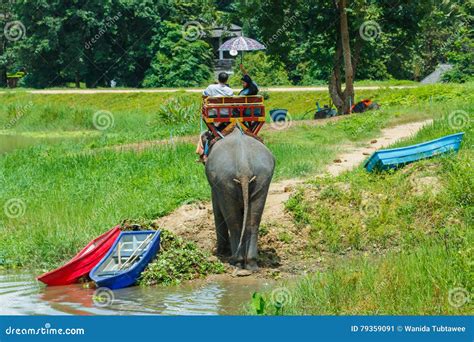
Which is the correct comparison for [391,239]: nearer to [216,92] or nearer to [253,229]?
[253,229]

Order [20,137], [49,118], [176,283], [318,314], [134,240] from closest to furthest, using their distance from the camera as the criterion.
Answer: [318,314], [176,283], [134,240], [20,137], [49,118]

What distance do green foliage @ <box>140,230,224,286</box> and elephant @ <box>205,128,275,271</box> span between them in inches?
17.3

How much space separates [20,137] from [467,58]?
1873 centimetres

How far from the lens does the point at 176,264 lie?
13.8 metres

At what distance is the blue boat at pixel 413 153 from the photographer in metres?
17.0

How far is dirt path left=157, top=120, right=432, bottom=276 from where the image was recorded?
1456 centimetres

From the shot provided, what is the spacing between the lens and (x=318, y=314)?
10.3m

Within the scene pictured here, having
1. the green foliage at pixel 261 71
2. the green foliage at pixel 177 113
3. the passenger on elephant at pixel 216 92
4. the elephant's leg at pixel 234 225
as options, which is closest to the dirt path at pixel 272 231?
the elephant's leg at pixel 234 225

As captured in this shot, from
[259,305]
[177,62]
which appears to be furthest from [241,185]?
[177,62]

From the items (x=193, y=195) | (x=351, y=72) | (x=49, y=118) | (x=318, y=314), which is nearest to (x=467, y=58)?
(x=351, y=72)

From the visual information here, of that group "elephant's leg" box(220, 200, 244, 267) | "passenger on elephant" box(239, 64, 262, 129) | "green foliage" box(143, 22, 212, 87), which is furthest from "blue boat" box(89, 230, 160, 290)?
"green foliage" box(143, 22, 212, 87)

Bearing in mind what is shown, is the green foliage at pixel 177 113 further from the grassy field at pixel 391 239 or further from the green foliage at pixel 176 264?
the green foliage at pixel 176 264

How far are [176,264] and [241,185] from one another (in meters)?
1.42

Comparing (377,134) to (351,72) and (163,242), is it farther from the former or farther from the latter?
(163,242)
